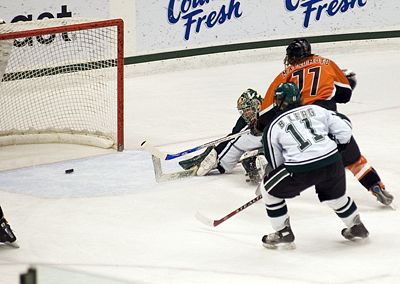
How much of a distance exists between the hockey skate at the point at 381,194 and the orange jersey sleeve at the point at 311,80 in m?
0.51

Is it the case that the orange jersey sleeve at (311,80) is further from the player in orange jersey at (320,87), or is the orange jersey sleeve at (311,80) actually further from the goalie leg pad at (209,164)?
the goalie leg pad at (209,164)

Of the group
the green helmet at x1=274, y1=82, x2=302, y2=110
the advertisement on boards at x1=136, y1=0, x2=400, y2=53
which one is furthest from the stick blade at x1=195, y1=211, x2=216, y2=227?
the advertisement on boards at x1=136, y1=0, x2=400, y2=53

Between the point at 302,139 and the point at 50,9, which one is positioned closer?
the point at 302,139

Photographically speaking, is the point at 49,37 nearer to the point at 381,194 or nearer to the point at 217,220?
the point at 217,220

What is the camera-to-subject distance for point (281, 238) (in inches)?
179

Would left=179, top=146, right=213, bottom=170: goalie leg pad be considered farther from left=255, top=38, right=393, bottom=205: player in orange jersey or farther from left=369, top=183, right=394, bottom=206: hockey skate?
left=369, top=183, right=394, bottom=206: hockey skate

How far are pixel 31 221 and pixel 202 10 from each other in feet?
13.9

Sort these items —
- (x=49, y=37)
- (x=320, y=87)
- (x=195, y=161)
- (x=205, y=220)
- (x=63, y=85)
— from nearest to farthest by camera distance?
(x=205, y=220), (x=320, y=87), (x=195, y=161), (x=63, y=85), (x=49, y=37)

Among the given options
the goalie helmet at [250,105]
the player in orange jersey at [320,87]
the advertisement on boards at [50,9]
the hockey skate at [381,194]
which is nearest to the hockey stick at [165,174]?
the goalie helmet at [250,105]

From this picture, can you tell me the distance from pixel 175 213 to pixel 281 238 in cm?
89

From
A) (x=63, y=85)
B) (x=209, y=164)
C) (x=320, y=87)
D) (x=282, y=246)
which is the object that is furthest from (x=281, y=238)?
(x=63, y=85)

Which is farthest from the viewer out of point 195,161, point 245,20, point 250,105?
point 245,20

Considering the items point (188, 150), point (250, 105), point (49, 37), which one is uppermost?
point (250, 105)

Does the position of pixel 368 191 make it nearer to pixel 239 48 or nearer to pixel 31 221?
pixel 31 221
